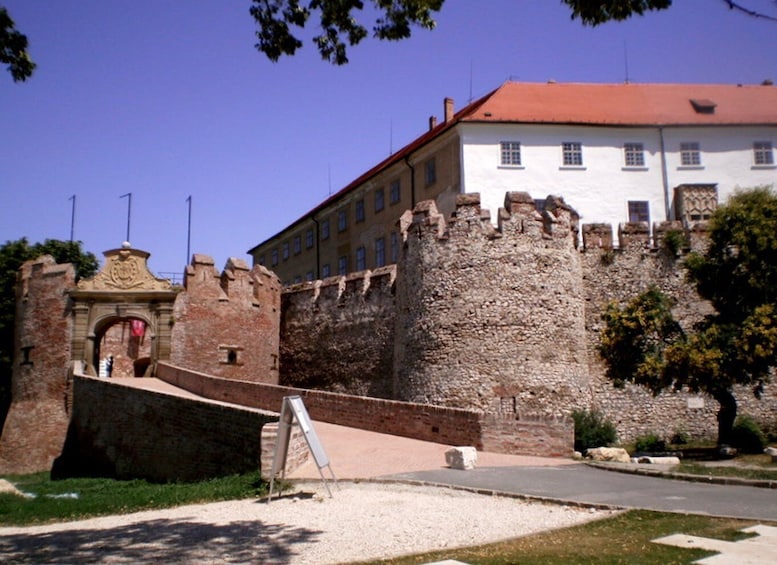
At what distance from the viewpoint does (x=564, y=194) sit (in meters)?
35.1

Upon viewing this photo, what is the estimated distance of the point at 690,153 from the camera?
36.1 metres

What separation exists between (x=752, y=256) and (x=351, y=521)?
14.1 m

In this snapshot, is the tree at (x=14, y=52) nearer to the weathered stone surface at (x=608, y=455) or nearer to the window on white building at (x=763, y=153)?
the weathered stone surface at (x=608, y=455)

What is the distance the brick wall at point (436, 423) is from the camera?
16.8 meters

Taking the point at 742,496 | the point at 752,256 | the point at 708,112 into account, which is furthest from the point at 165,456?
the point at 708,112

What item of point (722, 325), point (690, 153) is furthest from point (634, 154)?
point (722, 325)

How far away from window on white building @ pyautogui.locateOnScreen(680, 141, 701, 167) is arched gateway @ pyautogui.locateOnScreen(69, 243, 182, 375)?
74.9ft

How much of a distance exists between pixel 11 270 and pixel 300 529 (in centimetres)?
3352

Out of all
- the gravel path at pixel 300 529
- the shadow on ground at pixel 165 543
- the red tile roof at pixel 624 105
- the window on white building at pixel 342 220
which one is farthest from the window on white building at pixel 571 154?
the shadow on ground at pixel 165 543

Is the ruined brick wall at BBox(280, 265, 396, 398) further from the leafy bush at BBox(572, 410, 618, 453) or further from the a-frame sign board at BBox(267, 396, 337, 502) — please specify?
the a-frame sign board at BBox(267, 396, 337, 502)

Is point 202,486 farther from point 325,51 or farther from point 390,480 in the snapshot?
point 325,51

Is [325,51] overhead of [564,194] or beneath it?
beneath

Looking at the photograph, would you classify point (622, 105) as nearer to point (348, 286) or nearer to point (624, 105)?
point (624, 105)

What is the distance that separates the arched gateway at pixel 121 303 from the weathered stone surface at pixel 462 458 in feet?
59.6
